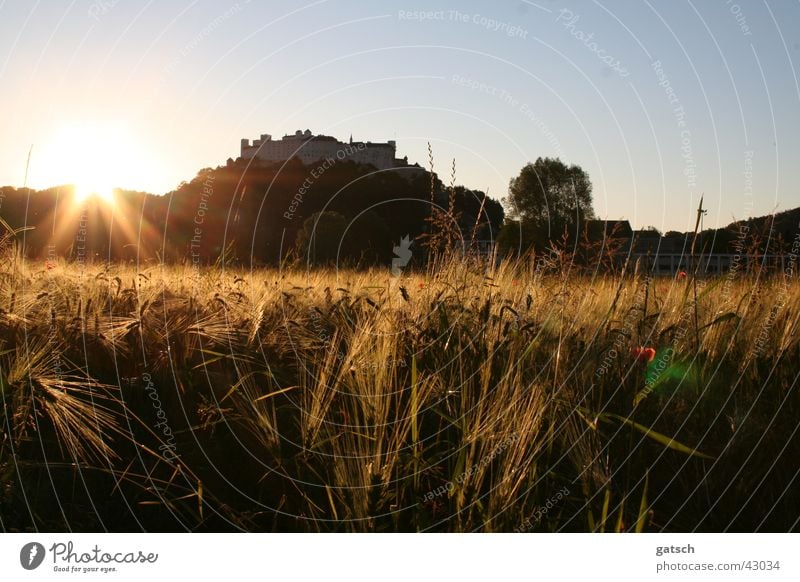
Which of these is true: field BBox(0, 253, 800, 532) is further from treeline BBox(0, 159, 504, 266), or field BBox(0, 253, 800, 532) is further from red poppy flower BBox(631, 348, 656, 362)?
treeline BBox(0, 159, 504, 266)

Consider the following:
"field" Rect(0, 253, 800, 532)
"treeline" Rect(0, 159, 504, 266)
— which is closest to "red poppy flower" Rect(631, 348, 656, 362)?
"field" Rect(0, 253, 800, 532)

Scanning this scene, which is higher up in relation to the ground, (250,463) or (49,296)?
(49,296)

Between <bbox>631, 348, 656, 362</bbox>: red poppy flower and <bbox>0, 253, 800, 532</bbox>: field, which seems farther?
<bbox>631, 348, 656, 362</bbox>: red poppy flower

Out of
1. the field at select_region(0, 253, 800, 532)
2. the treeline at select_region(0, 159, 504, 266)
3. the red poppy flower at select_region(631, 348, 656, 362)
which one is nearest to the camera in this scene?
the field at select_region(0, 253, 800, 532)

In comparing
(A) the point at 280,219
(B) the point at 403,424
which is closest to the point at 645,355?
(B) the point at 403,424

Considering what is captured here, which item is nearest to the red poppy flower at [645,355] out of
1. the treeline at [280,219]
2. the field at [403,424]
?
the field at [403,424]

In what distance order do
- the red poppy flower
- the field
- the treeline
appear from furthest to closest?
1. the treeline
2. the red poppy flower
3. the field

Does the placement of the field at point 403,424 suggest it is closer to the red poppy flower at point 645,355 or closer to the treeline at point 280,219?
the red poppy flower at point 645,355

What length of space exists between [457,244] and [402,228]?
38.9ft

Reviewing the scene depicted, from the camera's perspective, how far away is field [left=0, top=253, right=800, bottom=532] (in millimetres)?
2500

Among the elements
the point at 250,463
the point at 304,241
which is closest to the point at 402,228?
the point at 304,241

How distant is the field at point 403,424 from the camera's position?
8.20ft

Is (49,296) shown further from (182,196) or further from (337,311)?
(182,196)
